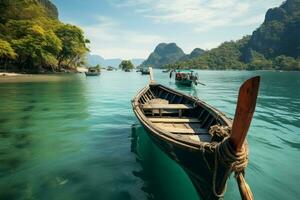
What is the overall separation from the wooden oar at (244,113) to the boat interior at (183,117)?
3.69 m

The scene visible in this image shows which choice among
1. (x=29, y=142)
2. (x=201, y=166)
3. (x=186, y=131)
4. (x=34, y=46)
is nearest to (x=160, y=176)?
(x=186, y=131)

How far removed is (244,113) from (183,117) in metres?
8.25

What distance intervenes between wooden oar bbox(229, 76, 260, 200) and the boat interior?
145 inches

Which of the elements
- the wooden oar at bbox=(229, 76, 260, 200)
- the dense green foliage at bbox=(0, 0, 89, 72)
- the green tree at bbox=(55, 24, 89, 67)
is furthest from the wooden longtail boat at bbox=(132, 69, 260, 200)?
the green tree at bbox=(55, 24, 89, 67)

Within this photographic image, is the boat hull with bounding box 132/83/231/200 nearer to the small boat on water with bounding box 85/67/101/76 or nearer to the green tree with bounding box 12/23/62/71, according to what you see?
the green tree with bounding box 12/23/62/71

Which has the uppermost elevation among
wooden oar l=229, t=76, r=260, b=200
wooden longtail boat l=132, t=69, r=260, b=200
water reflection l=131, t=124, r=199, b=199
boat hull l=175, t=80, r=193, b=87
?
wooden oar l=229, t=76, r=260, b=200

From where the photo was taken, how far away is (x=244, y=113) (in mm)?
4191

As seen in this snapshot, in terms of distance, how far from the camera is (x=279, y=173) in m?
9.54

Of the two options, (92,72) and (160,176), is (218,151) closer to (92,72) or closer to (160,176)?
(160,176)

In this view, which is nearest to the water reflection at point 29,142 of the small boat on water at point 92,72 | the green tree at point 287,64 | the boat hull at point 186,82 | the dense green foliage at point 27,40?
the boat hull at point 186,82

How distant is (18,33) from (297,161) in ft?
230

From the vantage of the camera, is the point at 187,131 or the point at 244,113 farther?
the point at 187,131

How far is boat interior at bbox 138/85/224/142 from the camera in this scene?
9.40 m

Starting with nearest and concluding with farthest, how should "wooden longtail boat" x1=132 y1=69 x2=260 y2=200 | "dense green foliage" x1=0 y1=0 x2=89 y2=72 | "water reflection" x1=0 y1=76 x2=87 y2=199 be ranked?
"wooden longtail boat" x1=132 y1=69 x2=260 y2=200, "water reflection" x1=0 y1=76 x2=87 y2=199, "dense green foliage" x1=0 y1=0 x2=89 y2=72
